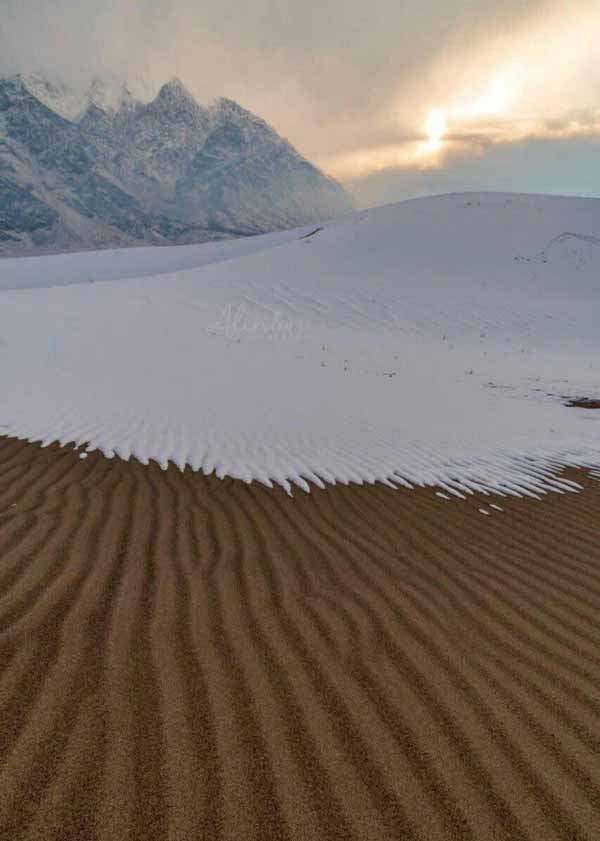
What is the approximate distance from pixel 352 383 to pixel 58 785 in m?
9.80

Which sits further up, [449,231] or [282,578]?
[449,231]

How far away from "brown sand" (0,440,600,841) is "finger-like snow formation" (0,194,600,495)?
5.98ft

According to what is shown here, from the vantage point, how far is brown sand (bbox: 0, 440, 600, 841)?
1.79 metres

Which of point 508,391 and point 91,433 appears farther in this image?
point 508,391

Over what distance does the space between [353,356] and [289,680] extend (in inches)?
483

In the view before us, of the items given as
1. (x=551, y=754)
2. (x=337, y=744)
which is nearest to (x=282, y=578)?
(x=337, y=744)

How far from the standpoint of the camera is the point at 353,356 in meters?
14.2

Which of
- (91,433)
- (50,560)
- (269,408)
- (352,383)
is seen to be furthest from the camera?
(352,383)

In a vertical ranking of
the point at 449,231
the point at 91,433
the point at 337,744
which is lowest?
the point at 91,433

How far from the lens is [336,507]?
4961 millimetres

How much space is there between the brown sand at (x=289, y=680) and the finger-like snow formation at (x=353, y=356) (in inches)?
71.7

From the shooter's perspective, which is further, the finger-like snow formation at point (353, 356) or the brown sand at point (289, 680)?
the finger-like snow formation at point (353, 356)

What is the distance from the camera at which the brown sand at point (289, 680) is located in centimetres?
179

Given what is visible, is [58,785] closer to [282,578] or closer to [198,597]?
[198,597]
